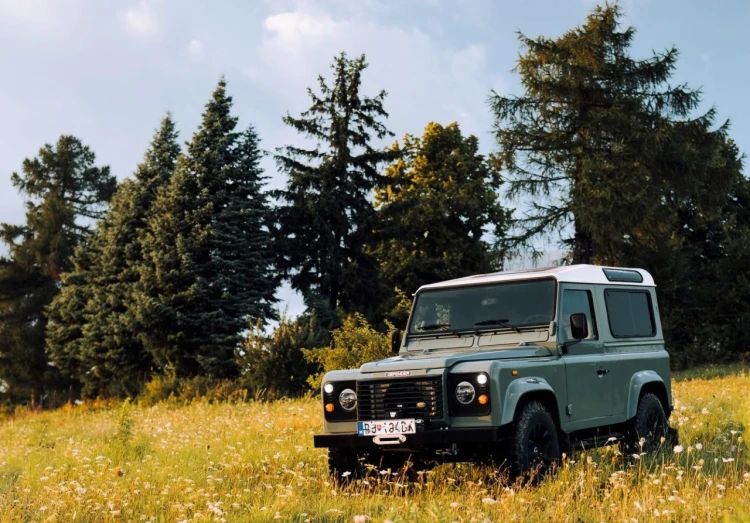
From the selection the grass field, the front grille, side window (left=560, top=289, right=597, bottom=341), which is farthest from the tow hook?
side window (left=560, top=289, right=597, bottom=341)

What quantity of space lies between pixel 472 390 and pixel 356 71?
3141 cm

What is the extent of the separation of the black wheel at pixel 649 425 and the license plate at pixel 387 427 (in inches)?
135

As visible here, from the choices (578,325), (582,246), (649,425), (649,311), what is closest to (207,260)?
(582,246)

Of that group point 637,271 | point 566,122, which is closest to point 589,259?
point 566,122

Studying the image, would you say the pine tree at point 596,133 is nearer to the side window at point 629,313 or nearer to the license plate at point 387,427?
the side window at point 629,313

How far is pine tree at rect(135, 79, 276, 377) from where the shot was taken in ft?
99.7

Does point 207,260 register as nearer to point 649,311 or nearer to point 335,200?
point 335,200

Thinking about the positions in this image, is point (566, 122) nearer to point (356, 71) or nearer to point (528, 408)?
point (356, 71)

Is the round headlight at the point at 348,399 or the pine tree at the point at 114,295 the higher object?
the pine tree at the point at 114,295

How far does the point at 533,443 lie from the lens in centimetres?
804

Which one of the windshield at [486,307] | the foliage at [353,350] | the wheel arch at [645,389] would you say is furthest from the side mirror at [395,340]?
the foliage at [353,350]

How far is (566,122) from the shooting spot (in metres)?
34.0

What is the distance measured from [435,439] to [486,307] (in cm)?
210

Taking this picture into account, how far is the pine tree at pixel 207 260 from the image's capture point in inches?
1196
